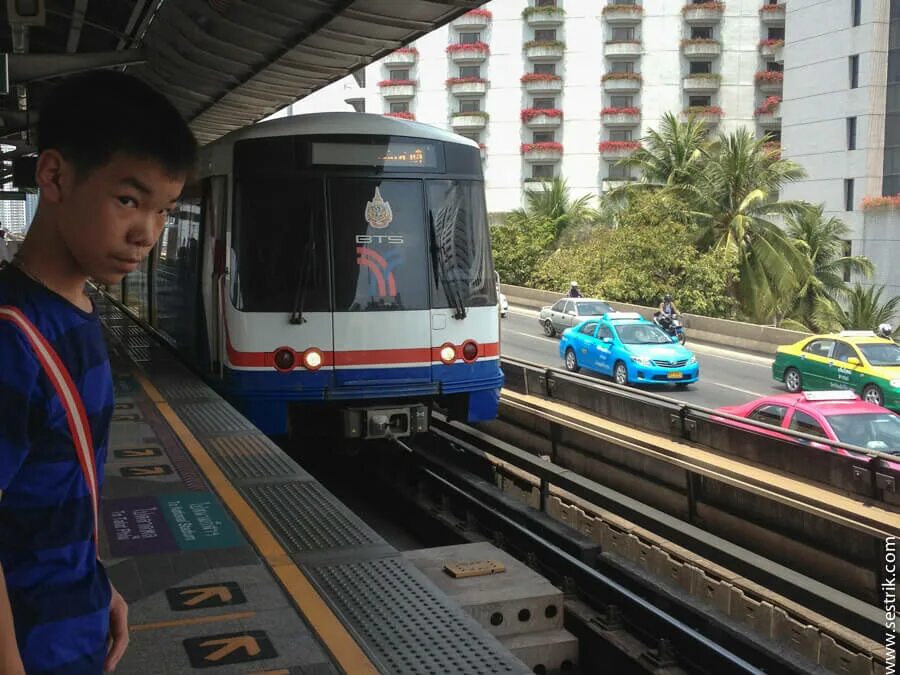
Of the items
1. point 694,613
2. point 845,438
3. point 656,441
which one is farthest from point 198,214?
point 845,438

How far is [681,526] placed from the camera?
968 centimetres

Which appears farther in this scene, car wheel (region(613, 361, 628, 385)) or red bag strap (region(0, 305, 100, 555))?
car wheel (region(613, 361, 628, 385))

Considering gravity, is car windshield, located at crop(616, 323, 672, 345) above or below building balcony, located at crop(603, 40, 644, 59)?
below

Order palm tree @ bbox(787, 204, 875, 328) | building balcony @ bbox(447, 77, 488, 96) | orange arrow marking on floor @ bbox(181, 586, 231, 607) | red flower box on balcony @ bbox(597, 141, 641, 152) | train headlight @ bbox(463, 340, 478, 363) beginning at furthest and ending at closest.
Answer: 1. building balcony @ bbox(447, 77, 488, 96)
2. red flower box on balcony @ bbox(597, 141, 641, 152)
3. palm tree @ bbox(787, 204, 875, 328)
4. train headlight @ bbox(463, 340, 478, 363)
5. orange arrow marking on floor @ bbox(181, 586, 231, 607)

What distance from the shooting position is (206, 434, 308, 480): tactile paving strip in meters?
7.43

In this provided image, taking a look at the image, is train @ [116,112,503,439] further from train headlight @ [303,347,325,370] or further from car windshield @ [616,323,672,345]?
car windshield @ [616,323,672,345]

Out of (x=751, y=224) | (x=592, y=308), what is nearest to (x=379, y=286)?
(x=592, y=308)

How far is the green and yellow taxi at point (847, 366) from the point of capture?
20.6 metres

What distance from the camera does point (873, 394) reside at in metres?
20.7

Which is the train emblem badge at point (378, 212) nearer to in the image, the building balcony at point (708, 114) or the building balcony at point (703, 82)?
the building balcony at point (708, 114)

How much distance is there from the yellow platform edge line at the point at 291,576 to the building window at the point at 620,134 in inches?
2570

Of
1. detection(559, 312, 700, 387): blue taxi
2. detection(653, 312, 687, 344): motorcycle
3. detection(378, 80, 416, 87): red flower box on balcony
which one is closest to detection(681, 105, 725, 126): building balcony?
detection(378, 80, 416, 87): red flower box on balcony

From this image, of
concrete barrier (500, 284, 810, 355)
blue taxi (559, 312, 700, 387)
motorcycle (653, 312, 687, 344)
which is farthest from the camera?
concrete barrier (500, 284, 810, 355)

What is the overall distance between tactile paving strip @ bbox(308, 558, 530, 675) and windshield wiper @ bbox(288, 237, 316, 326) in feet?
14.6
